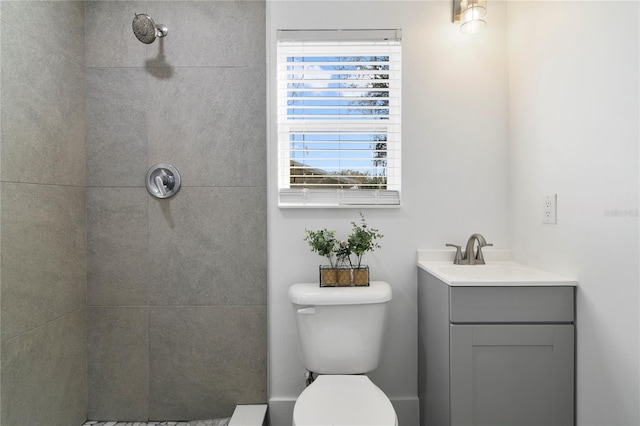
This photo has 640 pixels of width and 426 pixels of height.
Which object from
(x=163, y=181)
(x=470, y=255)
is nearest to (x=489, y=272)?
(x=470, y=255)

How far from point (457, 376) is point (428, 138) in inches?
40.8

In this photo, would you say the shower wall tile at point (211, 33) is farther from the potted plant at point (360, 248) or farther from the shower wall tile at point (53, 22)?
the potted plant at point (360, 248)

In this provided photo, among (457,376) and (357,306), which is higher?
(357,306)

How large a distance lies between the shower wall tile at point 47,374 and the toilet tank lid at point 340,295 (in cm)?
101

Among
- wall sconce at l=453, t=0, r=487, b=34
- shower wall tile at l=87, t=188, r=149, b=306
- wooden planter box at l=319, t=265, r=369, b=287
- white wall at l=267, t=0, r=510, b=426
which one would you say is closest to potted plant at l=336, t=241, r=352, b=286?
wooden planter box at l=319, t=265, r=369, b=287

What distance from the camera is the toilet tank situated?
154cm

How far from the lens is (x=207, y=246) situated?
70.3 inches

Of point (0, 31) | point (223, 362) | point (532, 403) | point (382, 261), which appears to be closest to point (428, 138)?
point (382, 261)

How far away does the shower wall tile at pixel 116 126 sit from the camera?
1775 mm

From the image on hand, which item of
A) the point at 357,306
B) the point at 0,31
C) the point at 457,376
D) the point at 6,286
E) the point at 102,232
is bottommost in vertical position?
the point at 457,376

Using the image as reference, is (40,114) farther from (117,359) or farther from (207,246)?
(117,359)

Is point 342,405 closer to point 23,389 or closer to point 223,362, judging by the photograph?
point 223,362

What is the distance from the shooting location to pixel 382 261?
5.87 feet

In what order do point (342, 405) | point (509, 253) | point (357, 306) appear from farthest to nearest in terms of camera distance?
point (509, 253) → point (357, 306) → point (342, 405)
